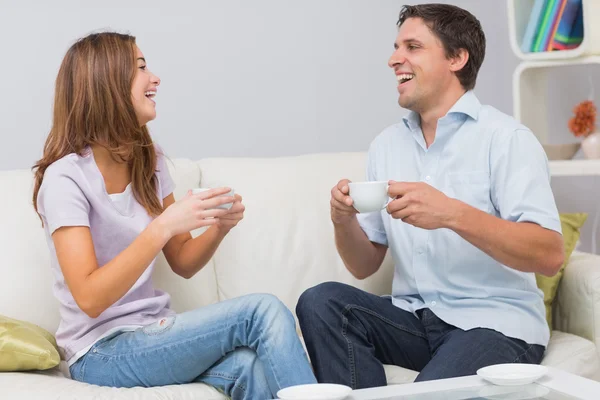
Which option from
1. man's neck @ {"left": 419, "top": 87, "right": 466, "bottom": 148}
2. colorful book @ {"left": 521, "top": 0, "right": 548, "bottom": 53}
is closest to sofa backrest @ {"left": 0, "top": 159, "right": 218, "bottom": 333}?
man's neck @ {"left": 419, "top": 87, "right": 466, "bottom": 148}

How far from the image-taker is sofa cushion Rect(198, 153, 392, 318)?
232 cm

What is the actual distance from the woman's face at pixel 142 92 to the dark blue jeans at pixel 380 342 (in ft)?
1.87

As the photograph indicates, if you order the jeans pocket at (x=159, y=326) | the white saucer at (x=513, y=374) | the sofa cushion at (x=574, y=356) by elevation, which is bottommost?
the sofa cushion at (x=574, y=356)

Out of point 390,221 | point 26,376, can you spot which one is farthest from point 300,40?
point 26,376

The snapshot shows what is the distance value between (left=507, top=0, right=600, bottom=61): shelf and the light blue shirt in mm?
756

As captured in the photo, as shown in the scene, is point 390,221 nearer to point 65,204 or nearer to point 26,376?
point 65,204

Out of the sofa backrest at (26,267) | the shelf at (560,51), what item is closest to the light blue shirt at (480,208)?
the sofa backrest at (26,267)

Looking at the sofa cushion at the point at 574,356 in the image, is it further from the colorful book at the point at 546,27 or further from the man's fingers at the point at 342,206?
the colorful book at the point at 546,27

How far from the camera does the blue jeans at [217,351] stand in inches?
66.7

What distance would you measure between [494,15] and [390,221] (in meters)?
1.63

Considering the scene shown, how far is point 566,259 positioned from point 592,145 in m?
0.70

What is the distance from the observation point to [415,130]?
2.13 meters

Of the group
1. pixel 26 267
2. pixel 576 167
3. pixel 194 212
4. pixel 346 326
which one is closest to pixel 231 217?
pixel 194 212

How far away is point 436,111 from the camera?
2.11 meters
